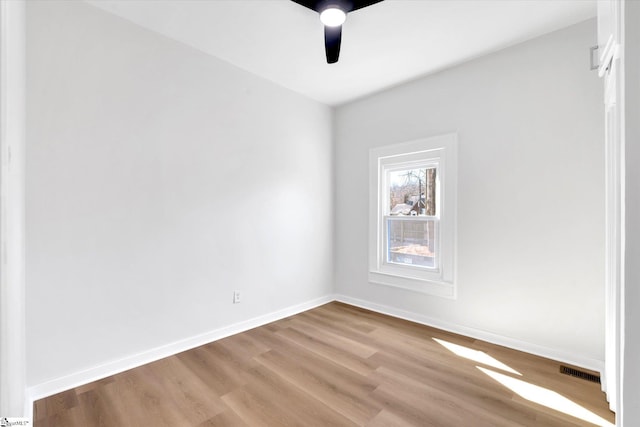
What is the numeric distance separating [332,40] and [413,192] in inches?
78.7

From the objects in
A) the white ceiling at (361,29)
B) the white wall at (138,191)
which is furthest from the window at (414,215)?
the white wall at (138,191)

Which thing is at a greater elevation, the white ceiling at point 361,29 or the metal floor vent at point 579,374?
the white ceiling at point 361,29

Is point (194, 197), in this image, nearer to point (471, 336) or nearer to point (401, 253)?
point (401, 253)

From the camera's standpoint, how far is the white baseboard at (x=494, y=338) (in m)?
2.24

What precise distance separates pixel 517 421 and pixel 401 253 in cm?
192

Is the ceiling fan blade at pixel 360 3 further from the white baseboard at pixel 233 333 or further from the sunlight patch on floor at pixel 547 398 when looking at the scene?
the white baseboard at pixel 233 333

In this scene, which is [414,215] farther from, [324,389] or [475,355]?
[324,389]

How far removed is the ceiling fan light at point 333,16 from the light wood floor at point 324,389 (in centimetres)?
233

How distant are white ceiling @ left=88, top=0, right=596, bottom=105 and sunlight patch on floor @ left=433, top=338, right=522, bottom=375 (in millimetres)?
2651

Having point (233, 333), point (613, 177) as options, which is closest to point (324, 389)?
point (233, 333)

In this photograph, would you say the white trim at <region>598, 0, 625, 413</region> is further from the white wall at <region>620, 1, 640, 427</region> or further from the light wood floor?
the light wood floor

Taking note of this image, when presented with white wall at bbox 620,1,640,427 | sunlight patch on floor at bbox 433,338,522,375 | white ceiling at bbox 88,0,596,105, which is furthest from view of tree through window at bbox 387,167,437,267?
white wall at bbox 620,1,640,427

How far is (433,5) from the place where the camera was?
2.06m

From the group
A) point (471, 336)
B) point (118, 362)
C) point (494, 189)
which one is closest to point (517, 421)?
point (471, 336)
